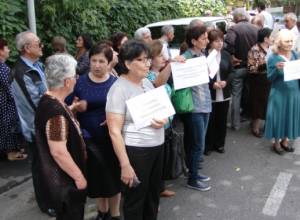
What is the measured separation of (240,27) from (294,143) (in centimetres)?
216

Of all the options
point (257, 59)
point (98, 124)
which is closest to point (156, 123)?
point (98, 124)

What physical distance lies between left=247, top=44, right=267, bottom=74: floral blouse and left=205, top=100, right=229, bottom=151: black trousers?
1.05 metres

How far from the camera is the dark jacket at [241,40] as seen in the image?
21.7 ft

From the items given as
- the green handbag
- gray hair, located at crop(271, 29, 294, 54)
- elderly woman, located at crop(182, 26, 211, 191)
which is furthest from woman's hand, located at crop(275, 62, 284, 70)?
the green handbag

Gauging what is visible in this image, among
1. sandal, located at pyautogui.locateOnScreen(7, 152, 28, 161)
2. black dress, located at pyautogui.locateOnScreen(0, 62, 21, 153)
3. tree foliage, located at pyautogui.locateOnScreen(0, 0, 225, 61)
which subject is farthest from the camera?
tree foliage, located at pyautogui.locateOnScreen(0, 0, 225, 61)

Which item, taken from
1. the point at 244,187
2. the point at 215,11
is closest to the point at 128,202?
the point at 244,187

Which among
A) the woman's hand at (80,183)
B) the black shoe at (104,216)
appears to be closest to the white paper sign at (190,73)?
the black shoe at (104,216)

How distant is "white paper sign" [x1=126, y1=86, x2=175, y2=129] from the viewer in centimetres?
283

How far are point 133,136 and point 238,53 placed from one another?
4224 millimetres

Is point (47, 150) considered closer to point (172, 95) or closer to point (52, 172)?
point (52, 172)

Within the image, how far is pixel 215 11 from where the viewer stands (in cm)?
1380

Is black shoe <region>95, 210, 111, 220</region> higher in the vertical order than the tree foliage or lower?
lower

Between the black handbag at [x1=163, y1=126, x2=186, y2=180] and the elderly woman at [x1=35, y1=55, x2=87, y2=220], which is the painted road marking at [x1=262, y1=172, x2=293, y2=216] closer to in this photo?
the black handbag at [x1=163, y1=126, x2=186, y2=180]

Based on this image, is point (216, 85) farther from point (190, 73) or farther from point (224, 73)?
point (190, 73)
